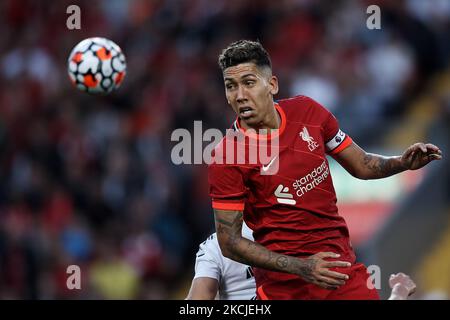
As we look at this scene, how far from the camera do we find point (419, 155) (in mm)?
6484

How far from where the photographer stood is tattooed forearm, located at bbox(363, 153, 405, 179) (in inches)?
264

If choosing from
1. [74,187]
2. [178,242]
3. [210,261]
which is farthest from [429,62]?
[210,261]

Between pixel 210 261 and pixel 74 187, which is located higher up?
pixel 74 187

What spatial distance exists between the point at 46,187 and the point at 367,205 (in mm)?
4220

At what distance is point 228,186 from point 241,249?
379mm

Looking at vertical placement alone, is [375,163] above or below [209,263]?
above

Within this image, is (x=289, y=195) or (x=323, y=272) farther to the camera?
(x=289, y=195)

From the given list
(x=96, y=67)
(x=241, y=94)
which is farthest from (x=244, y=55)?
(x=96, y=67)

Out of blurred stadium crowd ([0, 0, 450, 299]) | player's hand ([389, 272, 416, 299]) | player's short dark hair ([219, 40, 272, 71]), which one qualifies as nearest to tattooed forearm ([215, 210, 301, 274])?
player's short dark hair ([219, 40, 272, 71])

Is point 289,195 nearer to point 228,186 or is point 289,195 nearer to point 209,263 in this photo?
point 228,186
